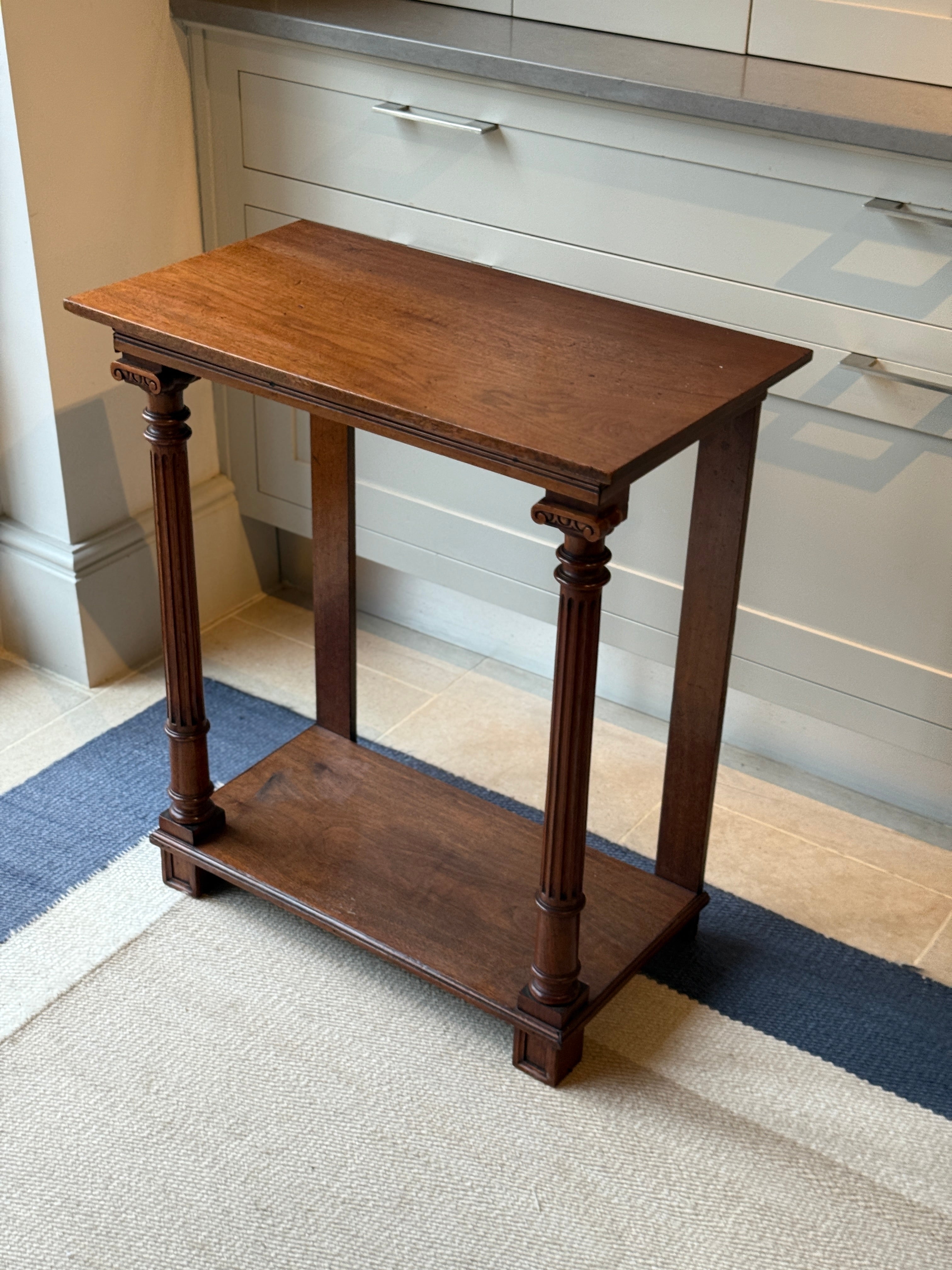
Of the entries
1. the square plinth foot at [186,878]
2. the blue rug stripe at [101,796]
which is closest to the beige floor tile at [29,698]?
the blue rug stripe at [101,796]

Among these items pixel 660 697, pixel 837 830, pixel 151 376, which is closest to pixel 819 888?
pixel 837 830

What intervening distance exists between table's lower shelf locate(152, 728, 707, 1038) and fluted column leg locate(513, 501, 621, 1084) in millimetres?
43

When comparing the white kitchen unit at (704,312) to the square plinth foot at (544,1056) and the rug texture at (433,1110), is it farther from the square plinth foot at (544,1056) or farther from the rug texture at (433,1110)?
the square plinth foot at (544,1056)

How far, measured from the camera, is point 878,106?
5.86 ft

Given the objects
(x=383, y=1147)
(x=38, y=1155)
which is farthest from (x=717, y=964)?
(x=38, y=1155)

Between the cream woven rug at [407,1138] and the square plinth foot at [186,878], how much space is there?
0.11 meters

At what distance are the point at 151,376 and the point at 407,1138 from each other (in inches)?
39.0

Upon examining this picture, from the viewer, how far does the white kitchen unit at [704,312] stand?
6.04 ft

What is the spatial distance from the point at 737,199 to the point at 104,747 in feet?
4.51

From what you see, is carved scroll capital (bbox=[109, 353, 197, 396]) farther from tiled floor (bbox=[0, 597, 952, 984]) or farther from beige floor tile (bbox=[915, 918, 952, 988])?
beige floor tile (bbox=[915, 918, 952, 988])

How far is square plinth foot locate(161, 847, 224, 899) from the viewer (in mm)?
2018

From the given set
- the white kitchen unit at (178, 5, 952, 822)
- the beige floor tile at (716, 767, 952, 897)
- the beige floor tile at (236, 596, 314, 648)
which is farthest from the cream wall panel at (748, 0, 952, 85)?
the beige floor tile at (236, 596, 314, 648)

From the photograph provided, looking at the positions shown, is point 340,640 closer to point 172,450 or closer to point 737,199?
point 172,450

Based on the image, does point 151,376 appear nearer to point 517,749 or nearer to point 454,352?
point 454,352
